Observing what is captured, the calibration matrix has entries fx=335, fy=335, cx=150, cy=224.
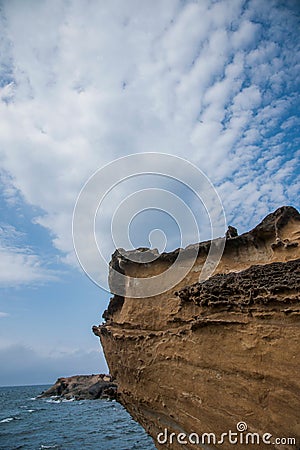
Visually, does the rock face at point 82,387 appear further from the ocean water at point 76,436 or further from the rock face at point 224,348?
the rock face at point 224,348

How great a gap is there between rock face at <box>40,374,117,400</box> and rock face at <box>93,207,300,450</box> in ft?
119

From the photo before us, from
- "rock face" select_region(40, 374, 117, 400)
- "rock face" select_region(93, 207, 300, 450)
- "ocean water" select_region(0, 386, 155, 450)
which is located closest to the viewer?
"rock face" select_region(93, 207, 300, 450)

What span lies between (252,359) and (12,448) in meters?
15.0

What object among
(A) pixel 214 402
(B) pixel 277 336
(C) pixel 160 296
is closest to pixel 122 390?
(C) pixel 160 296

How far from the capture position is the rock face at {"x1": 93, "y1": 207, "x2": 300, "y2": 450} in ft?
15.4

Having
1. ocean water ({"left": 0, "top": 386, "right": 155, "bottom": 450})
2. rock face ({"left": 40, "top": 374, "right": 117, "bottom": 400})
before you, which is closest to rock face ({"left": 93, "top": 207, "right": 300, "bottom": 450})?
ocean water ({"left": 0, "top": 386, "right": 155, "bottom": 450})

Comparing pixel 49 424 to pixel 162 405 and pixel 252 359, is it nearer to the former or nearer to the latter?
pixel 162 405

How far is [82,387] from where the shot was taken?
157 feet

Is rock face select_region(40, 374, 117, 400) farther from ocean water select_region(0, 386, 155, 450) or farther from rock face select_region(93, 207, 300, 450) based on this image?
rock face select_region(93, 207, 300, 450)

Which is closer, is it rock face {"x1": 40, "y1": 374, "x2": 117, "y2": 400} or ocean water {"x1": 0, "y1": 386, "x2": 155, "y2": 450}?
ocean water {"x1": 0, "y1": 386, "x2": 155, "y2": 450}

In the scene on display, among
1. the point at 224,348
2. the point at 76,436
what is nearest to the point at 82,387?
the point at 76,436

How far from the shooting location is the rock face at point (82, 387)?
→ 43.9 meters

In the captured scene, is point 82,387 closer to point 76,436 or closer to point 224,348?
point 76,436

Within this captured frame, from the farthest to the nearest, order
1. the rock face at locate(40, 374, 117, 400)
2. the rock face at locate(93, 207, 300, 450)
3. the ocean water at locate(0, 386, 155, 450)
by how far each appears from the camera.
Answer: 1. the rock face at locate(40, 374, 117, 400)
2. the ocean water at locate(0, 386, 155, 450)
3. the rock face at locate(93, 207, 300, 450)
